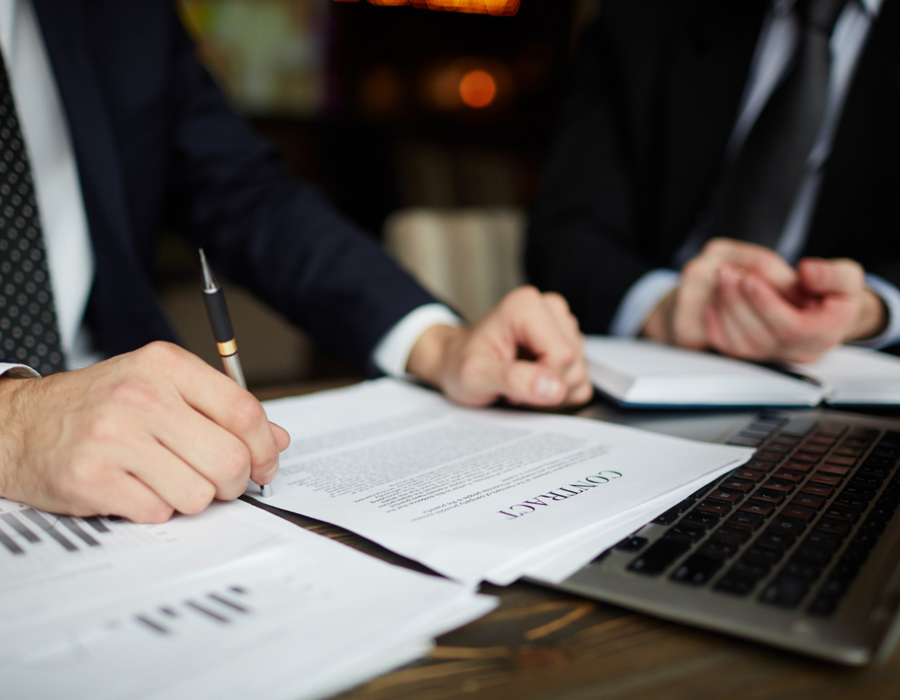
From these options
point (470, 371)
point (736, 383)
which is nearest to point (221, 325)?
point (470, 371)

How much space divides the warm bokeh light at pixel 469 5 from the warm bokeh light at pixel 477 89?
423 mm

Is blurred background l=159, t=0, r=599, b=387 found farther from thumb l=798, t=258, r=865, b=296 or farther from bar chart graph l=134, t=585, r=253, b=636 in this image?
bar chart graph l=134, t=585, r=253, b=636

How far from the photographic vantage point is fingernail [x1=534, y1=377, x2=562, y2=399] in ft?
1.94

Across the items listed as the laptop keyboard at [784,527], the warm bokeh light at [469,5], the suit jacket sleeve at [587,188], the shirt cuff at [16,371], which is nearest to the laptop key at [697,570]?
the laptop keyboard at [784,527]

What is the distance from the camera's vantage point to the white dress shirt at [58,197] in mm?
741

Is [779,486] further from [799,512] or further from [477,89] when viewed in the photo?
[477,89]

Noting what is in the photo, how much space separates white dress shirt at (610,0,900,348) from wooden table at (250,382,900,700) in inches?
29.4

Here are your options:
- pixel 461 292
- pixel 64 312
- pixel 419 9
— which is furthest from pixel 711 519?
pixel 419 9

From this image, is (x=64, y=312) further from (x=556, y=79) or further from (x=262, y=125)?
(x=556, y=79)

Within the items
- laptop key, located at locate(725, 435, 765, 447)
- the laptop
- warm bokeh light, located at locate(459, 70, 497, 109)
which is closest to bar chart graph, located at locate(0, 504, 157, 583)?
the laptop

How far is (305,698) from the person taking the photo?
0.77 ft

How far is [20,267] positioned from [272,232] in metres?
0.34

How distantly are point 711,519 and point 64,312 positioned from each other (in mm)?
785

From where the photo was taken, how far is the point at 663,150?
4.19 feet
